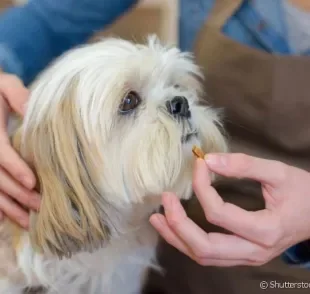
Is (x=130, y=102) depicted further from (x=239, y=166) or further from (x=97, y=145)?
(x=239, y=166)

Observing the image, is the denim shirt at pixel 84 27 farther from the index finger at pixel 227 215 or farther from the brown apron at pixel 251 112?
the index finger at pixel 227 215

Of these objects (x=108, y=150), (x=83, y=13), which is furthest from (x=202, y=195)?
(x=83, y=13)

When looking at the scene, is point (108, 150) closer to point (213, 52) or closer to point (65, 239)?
point (65, 239)

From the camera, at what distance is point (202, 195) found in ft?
2.49

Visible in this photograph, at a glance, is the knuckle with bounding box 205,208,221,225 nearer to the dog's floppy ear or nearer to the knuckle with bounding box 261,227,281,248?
the knuckle with bounding box 261,227,281,248

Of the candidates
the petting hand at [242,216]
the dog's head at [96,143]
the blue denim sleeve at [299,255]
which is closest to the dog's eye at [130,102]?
the dog's head at [96,143]

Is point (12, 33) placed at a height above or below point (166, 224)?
above

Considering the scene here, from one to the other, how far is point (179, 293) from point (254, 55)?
0.54 metres

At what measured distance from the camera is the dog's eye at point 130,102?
34.4 inches

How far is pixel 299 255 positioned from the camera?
41.6 inches

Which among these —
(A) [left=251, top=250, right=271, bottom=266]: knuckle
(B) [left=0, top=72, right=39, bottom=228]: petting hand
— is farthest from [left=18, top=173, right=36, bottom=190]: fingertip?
(A) [left=251, top=250, right=271, bottom=266]: knuckle

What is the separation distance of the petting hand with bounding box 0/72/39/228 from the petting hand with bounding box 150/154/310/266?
0.21 meters

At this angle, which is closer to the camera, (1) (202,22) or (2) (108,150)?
(2) (108,150)

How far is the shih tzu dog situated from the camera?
0.84 metres
